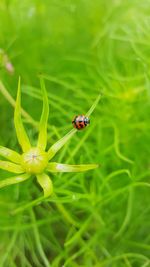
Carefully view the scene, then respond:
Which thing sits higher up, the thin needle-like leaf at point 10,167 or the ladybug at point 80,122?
the ladybug at point 80,122

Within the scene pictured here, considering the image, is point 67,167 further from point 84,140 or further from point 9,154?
point 84,140

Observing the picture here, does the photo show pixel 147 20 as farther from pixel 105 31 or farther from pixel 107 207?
pixel 107 207

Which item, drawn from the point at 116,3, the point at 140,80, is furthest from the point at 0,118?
the point at 116,3

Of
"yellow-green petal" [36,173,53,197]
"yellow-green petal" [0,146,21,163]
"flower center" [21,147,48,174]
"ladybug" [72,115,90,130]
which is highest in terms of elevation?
"ladybug" [72,115,90,130]

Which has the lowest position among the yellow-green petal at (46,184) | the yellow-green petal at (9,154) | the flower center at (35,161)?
the yellow-green petal at (46,184)

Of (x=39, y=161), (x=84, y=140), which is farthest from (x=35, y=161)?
Result: (x=84, y=140)

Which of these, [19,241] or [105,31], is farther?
[105,31]

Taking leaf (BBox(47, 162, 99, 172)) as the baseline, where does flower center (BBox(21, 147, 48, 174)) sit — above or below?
above
